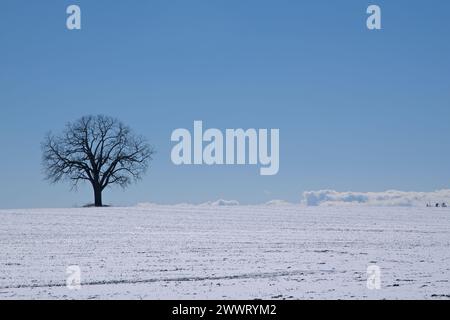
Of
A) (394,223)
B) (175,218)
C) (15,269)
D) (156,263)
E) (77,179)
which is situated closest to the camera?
(15,269)

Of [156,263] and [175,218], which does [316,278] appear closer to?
[156,263]

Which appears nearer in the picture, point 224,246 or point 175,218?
point 224,246

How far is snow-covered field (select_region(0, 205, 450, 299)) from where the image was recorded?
12.7 m

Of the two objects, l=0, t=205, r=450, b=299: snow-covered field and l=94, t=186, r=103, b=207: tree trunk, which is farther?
l=94, t=186, r=103, b=207: tree trunk

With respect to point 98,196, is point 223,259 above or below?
below

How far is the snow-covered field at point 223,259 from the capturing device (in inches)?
502

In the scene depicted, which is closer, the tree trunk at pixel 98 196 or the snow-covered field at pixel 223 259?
the snow-covered field at pixel 223 259

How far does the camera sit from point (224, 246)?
834 inches

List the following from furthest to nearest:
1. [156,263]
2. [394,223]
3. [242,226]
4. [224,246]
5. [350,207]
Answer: [350,207] < [394,223] < [242,226] < [224,246] < [156,263]

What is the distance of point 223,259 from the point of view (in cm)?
1788

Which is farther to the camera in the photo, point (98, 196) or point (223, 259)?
point (98, 196)
